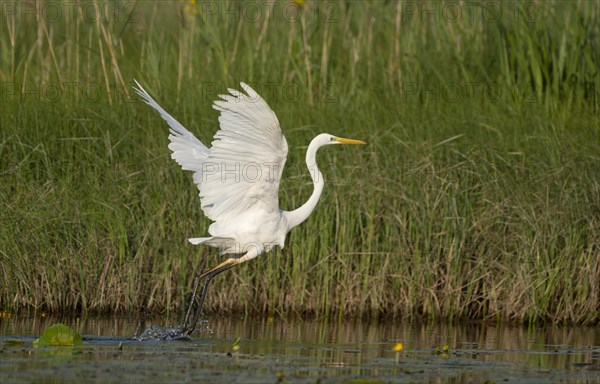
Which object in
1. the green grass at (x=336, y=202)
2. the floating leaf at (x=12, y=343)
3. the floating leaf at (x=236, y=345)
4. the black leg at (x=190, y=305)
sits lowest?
the floating leaf at (x=12, y=343)

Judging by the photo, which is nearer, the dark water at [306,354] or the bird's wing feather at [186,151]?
the dark water at [306,354]

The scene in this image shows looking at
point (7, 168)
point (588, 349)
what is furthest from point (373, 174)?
point (7, 168)

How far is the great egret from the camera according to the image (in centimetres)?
663

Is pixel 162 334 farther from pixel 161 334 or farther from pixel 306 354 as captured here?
pixel 306 354

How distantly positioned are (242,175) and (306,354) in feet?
4.31

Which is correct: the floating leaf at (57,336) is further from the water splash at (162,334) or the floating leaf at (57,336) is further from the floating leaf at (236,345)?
the floating leaf at (236,345)

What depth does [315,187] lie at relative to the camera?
749 centimetres

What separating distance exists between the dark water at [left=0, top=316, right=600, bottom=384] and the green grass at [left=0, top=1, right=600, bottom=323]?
30 cm

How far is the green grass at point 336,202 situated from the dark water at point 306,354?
0.30 meters

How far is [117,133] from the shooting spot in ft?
31.3

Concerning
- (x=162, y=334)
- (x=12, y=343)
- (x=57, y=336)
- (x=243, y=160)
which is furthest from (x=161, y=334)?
(x=243, y=160)

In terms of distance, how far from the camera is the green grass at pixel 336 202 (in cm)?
831

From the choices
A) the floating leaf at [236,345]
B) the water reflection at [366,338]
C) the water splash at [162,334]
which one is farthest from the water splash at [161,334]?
the floating leaf at [236,345]

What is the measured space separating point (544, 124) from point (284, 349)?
424 centimetres
